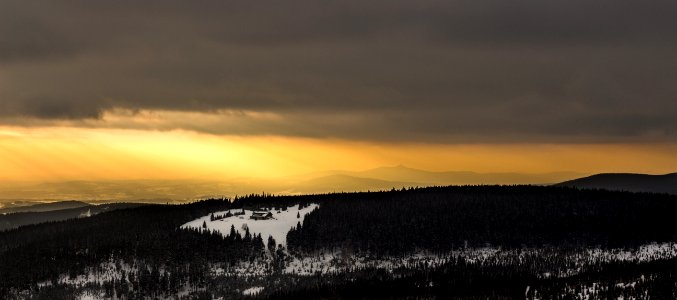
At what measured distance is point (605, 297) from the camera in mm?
194750

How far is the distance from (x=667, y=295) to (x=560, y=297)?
28968 mm

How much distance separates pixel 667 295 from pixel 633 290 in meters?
8.70

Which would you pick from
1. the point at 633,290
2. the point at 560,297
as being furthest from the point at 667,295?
the point at 560,297

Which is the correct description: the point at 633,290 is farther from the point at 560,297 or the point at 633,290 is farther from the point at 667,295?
the point at 560,297

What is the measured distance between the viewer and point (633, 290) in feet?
653

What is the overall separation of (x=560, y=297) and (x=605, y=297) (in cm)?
1179

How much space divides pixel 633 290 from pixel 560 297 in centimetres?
2085

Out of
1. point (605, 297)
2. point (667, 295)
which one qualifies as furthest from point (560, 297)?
point (667, 295)

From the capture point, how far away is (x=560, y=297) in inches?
7795

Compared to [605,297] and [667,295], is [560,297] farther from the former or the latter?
[667,295]

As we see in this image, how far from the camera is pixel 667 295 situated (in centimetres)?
19600

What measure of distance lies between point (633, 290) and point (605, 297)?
1041 cm
